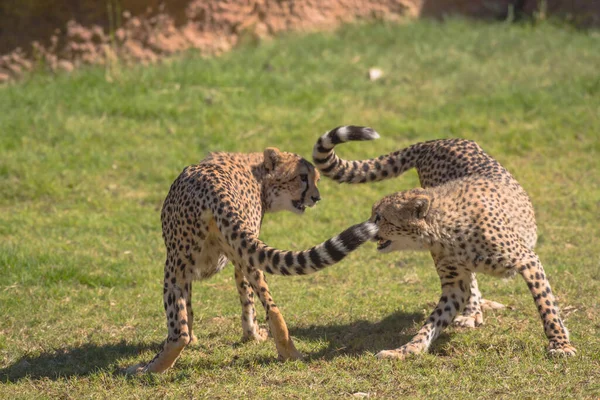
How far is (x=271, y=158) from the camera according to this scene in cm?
565

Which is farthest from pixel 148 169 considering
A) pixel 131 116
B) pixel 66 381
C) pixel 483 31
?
pixel 483 31

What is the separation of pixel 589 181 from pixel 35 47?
6.20 m

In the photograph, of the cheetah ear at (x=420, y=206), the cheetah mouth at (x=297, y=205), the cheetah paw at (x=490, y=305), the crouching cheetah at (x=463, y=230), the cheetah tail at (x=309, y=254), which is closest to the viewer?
the cheetah tail at (x=309, y=254)

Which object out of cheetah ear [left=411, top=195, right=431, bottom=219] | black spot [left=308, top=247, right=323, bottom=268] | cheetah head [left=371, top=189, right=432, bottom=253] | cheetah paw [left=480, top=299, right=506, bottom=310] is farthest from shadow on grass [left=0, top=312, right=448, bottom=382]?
black spot [left=308, top=247, right=323, bottom=268]

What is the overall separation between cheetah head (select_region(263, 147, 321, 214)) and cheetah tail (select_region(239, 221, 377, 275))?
0.96m

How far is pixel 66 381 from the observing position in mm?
4887

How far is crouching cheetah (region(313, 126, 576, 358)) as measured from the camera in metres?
5.11

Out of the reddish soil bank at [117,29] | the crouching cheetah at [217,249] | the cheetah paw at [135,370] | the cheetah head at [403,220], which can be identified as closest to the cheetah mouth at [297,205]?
the crouching cheetah at [217,249]

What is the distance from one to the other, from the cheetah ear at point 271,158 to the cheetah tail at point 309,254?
101 centimetres

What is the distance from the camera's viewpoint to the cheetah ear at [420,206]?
5227 millimetres

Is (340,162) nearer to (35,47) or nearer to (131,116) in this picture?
(131,116)

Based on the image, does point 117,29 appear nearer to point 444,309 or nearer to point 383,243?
point 383,243

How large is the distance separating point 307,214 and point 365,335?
2678mm

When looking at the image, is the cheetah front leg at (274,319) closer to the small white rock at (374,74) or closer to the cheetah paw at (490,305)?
the cheetah paw at (490,305)
